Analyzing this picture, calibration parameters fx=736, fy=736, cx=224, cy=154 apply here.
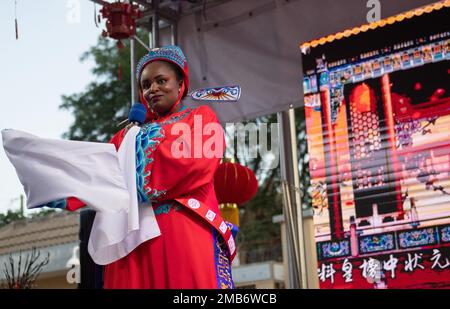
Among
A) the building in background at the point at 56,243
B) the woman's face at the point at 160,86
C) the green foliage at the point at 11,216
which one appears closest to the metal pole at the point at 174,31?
the woman's face at the point at 160,86

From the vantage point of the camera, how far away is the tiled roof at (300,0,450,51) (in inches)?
159

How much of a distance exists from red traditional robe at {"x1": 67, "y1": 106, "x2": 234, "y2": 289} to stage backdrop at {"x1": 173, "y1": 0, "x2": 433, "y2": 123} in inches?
84.3

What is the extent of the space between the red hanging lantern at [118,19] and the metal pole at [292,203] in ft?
3.51

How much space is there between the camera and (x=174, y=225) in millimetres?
2125

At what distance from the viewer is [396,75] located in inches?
162

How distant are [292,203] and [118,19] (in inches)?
59.5

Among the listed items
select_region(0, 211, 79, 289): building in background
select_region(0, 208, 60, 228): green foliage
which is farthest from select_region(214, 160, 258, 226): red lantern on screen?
select_region(0, 211, 79, 289): building in background

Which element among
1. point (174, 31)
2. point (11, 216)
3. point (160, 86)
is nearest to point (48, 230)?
point (11, 216)

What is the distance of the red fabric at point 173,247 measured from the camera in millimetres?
2086

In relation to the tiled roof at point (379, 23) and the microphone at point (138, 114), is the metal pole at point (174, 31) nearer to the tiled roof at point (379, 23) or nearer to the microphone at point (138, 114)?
the tiled roof at point (379, 23)

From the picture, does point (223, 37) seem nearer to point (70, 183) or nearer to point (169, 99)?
point (169, 99)

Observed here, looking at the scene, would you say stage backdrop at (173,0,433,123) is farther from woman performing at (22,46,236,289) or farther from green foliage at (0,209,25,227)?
green foliage at (0,209,25,227)

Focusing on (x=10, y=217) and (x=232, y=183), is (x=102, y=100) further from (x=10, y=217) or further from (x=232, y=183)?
(x=232, y=183)
